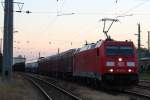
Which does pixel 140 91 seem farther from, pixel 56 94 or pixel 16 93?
pixel 16 93

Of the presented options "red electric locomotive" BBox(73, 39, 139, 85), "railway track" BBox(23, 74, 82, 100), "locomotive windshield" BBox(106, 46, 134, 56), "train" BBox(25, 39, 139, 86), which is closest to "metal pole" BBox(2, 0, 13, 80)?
"railway track" BBox(23, 74, 82, 100)

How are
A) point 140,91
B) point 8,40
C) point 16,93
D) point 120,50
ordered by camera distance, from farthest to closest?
1. point 8,40
2. point 140,91
3. point 120,50
4. point 16,93

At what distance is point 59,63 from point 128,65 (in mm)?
25399

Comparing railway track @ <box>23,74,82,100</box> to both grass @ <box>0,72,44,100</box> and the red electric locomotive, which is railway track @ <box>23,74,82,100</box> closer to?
grass @ <box>0,72,44,100</box>

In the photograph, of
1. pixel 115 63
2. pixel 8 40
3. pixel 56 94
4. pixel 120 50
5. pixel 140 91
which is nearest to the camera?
pixel 56 94

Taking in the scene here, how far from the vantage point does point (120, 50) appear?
2659cm

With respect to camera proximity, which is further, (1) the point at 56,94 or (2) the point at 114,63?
(2) the point at 114,63

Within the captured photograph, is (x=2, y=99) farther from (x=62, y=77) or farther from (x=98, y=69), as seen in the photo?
Result: (x=62, y=77)

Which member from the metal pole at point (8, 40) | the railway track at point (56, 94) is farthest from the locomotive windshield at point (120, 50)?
the metal pole at point (8, 40)

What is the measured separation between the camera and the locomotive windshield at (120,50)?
86.6 ft

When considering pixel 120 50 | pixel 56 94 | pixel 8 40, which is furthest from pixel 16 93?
pixel 8 40

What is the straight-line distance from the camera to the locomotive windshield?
86.6ft

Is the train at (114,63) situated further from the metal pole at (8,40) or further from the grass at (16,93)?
the metal pole at (8,40)

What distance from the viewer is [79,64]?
34719mm
